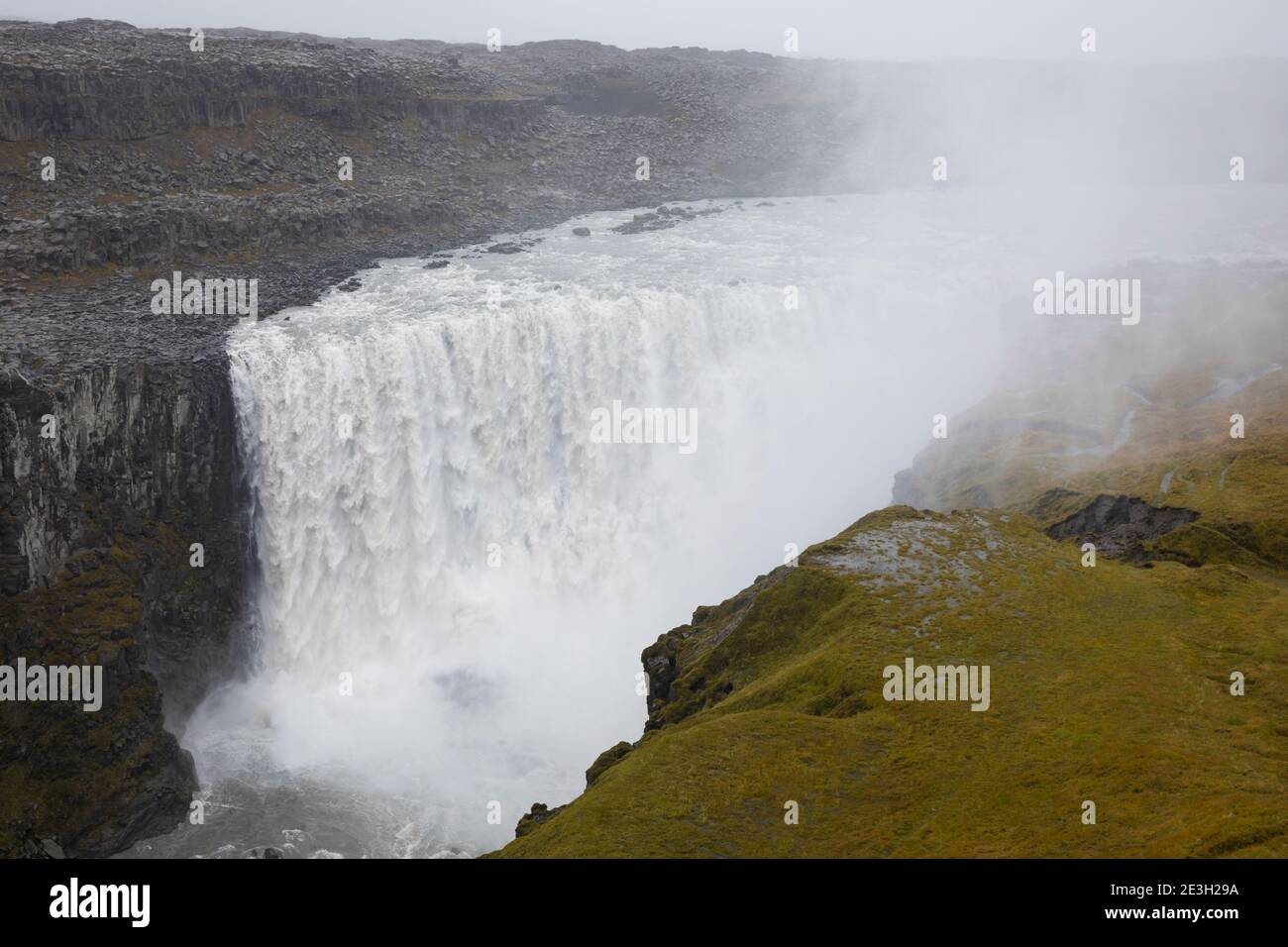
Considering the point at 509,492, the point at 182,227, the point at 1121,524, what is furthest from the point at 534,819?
the point at 182,227

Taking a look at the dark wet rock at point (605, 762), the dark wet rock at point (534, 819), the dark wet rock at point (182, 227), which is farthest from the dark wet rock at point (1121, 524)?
the dark wet rock at point (182, 227)

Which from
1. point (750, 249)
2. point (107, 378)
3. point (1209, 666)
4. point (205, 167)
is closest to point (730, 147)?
point (750, 249)

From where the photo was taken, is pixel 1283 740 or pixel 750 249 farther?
Answer: pixel 750 249

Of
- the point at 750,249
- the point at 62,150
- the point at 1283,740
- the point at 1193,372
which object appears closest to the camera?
the point at 1283,740

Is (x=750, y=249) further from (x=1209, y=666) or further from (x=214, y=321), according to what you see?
(x=1209, y=666)

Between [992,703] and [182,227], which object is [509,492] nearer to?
[182,227]

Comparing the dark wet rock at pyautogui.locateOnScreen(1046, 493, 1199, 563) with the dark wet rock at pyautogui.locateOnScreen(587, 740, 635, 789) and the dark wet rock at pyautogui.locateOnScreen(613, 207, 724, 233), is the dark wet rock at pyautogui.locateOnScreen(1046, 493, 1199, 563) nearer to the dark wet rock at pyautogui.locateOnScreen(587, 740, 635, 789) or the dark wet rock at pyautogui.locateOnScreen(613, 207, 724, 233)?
the dark wet rock at pyautogui.locateOnScreen(587, 740, 635, 789)

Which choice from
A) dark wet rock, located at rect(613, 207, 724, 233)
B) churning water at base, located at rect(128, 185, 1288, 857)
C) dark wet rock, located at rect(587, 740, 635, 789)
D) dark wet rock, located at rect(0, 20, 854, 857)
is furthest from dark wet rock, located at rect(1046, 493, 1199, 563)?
dark wet rock, located at rect(613, 207, 724, 233)

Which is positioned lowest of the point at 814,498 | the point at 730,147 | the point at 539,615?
the point at 539,615
